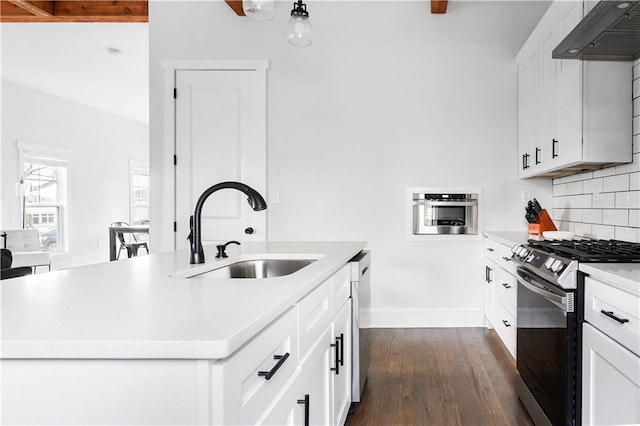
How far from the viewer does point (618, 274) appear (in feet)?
4.38

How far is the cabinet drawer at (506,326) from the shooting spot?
8.94 ft

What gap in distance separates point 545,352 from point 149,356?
1.70 metres

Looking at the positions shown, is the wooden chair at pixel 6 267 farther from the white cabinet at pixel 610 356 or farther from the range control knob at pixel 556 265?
the white cabinet at pixel 610 356

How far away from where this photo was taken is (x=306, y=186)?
3900 mm

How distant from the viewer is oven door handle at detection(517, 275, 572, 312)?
1.60 meters

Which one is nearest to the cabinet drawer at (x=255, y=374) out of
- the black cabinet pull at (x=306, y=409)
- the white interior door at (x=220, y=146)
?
the black cabinet pull at (x=306, y=409)

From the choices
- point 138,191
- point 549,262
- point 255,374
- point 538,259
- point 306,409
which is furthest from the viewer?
point 138,191

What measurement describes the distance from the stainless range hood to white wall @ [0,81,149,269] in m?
7.03

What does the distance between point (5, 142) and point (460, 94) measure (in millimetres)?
6260

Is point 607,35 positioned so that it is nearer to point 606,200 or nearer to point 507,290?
point 606,200

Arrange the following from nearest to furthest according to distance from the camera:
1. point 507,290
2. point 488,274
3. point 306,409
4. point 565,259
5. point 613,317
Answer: point 306,409 < point 613,317 < point 565,259 < point 507,290 < point 488,274

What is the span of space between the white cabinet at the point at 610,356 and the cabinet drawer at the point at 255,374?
3.15ft

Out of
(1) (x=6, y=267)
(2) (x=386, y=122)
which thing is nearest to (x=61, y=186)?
(1) (x=6, y=267)

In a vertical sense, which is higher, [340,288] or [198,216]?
[198,216]
